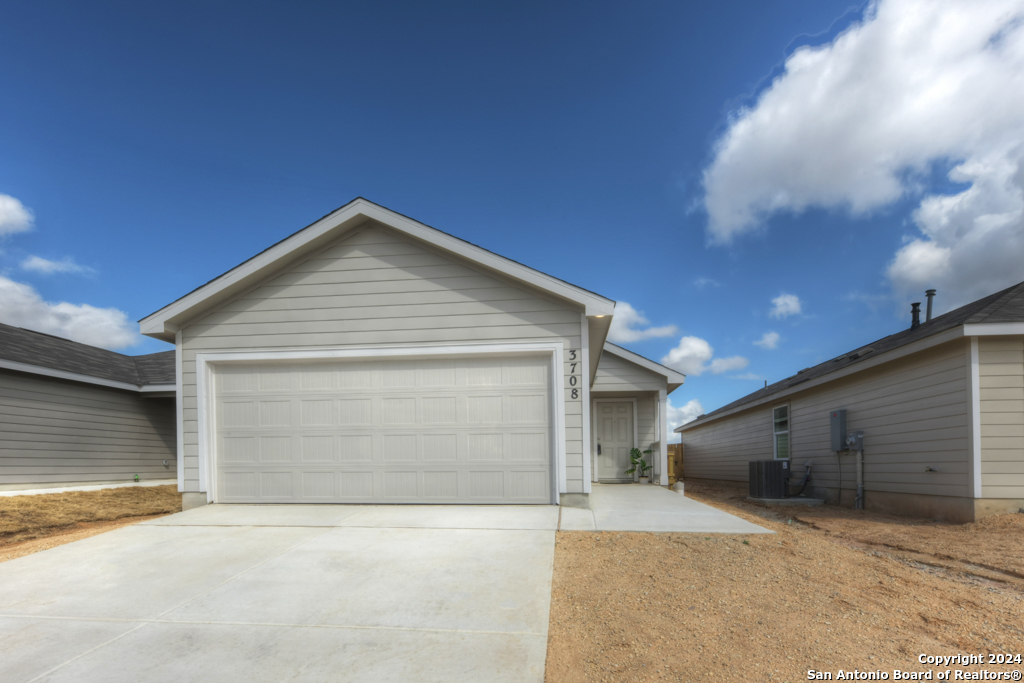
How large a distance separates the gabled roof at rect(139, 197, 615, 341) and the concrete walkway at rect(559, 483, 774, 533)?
3.00 meters

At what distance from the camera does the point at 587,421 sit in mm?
7430

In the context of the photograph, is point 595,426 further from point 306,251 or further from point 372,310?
point 306,251

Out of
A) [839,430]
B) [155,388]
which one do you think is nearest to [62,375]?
[155,388]

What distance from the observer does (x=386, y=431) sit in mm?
7828


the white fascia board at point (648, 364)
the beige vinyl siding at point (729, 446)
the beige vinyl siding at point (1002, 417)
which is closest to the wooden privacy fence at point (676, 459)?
the beige vinyl siding at point (729, 446)

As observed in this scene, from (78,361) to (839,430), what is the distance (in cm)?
1931

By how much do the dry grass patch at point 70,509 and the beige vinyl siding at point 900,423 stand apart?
45.4ft

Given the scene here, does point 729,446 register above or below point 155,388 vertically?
below

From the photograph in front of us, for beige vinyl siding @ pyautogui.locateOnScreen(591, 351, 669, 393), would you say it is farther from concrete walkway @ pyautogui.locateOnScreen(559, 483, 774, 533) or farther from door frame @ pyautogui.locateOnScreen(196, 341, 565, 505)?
door frame @ pyautogui.locateOnScreen(196, 341, 565, 505)

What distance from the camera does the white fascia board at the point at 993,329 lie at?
745 centimetres

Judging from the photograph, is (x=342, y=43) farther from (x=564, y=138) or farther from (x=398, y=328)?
(x=398, y=328)

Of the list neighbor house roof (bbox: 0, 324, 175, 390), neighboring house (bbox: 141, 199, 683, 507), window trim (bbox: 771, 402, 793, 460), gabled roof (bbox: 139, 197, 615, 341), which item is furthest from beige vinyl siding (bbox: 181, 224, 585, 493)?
window trim (bbox: 771, 402, 793, 460)

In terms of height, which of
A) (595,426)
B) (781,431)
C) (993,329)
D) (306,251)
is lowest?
(781,431)

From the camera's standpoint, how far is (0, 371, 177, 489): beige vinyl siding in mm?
11336
